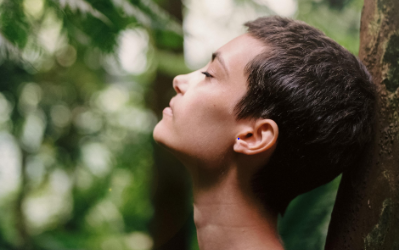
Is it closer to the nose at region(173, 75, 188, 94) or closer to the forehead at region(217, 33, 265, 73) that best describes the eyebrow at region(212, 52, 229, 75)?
the forehead at region(217, 33, 265, 73)

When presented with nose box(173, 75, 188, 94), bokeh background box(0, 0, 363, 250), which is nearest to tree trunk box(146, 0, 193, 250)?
bokeh background box(0, 0, 363, 250)

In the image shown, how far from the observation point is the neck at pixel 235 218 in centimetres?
70

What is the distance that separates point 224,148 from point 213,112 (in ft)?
0.30

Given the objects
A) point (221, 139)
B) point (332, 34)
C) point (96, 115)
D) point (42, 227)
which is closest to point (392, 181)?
point (221, 139)

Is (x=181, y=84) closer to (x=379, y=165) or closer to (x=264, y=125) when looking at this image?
(x=264, y=125)

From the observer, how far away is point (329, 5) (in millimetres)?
1281

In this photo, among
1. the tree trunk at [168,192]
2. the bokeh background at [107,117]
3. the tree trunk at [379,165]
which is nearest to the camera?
the tree trunk at [379,165]

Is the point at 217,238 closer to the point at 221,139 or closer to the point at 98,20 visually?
the point at 221,139

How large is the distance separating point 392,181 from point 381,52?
0.30 metres

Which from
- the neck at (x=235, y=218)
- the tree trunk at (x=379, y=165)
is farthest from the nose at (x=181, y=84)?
the tree trunk at (x=379, y=165)

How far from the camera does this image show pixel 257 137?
2.15 feet

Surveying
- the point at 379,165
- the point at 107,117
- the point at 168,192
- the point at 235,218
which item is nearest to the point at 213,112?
the point at 235,218

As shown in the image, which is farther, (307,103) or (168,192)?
(168,192)

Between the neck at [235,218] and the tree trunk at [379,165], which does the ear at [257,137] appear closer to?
the neck at [235,218]
